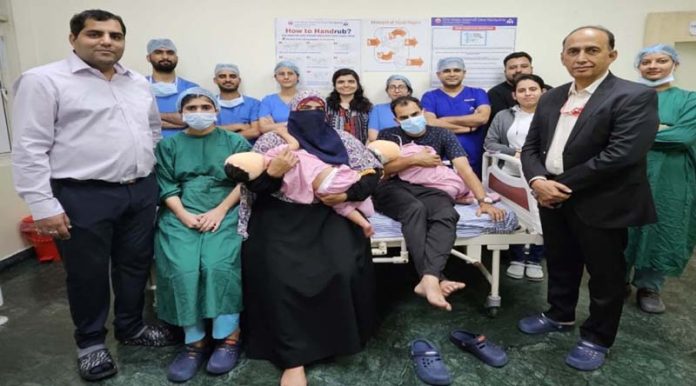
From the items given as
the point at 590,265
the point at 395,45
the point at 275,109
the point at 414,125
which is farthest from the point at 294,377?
the point at 395,45

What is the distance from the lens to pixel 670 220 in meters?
2.47

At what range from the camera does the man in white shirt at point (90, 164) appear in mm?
1808

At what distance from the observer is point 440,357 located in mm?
2109

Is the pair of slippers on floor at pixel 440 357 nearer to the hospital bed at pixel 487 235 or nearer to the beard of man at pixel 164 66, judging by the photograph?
→ the hospital bed at pixel 487 235

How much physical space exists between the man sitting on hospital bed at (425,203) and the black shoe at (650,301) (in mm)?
1042

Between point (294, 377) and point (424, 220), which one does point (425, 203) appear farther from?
point (294, 377)

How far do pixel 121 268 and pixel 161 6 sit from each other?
2.58 metres

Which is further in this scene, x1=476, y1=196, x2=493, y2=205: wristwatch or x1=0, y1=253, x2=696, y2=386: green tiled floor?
x1=476, y1=196, x2=493, y2=205: wristwatch

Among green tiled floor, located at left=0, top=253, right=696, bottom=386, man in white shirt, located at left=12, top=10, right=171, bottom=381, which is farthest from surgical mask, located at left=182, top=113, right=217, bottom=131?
green tiled floor, located at left=0, top=253, right=696, bottom=386

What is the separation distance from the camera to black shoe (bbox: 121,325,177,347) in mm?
2311

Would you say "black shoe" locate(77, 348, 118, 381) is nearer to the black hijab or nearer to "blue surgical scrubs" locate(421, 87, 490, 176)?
the black hijab

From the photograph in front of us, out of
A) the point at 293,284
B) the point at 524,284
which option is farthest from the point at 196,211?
the point at 524,284

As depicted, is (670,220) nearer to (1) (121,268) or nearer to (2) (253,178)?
(2) (253,178)

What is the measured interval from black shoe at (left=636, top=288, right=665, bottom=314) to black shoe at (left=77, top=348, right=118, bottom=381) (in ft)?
9.57
